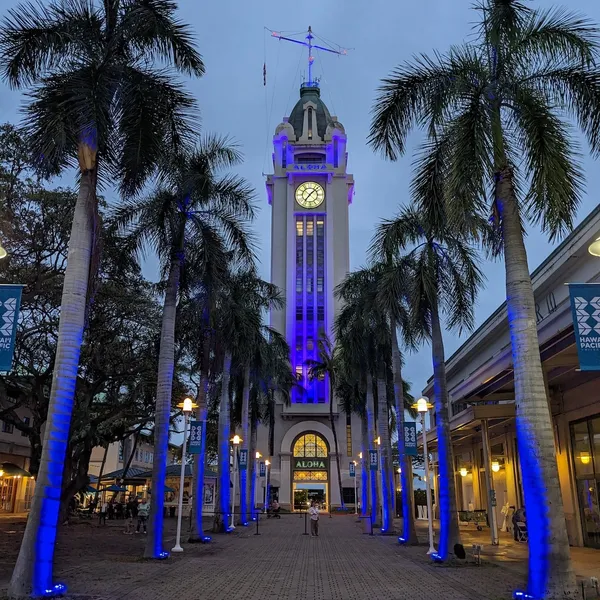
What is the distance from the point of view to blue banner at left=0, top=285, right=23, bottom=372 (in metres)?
10.0

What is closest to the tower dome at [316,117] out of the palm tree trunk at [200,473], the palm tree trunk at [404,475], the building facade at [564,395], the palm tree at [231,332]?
the palm tree at [231,332]

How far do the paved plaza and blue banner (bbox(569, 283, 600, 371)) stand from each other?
174 inches

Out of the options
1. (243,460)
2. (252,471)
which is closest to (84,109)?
(243,460)

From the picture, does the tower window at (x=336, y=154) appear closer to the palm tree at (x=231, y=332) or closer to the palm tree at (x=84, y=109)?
the palm tree at (x=231, y=332)

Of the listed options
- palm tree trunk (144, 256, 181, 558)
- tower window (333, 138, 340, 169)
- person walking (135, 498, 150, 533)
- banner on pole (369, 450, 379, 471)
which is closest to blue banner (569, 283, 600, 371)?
palm tree trunk (144, 256, 181, 558)

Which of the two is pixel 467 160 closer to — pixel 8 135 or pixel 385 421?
pixel 8 135

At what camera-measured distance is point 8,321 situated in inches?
401

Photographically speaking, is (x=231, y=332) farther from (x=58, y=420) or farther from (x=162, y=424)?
(x=58, y=420)

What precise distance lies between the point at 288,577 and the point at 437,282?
920 centimetres

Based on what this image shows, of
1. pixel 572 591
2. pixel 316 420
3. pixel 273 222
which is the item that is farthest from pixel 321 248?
pixel 572 591

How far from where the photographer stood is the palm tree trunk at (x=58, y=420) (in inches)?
383

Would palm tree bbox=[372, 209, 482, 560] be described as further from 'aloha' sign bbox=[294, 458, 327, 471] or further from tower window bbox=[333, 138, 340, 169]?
tower window bbox=[333, 138, 340, 169]

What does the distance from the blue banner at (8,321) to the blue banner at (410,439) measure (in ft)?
46.5

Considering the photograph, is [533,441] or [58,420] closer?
[533,441]
